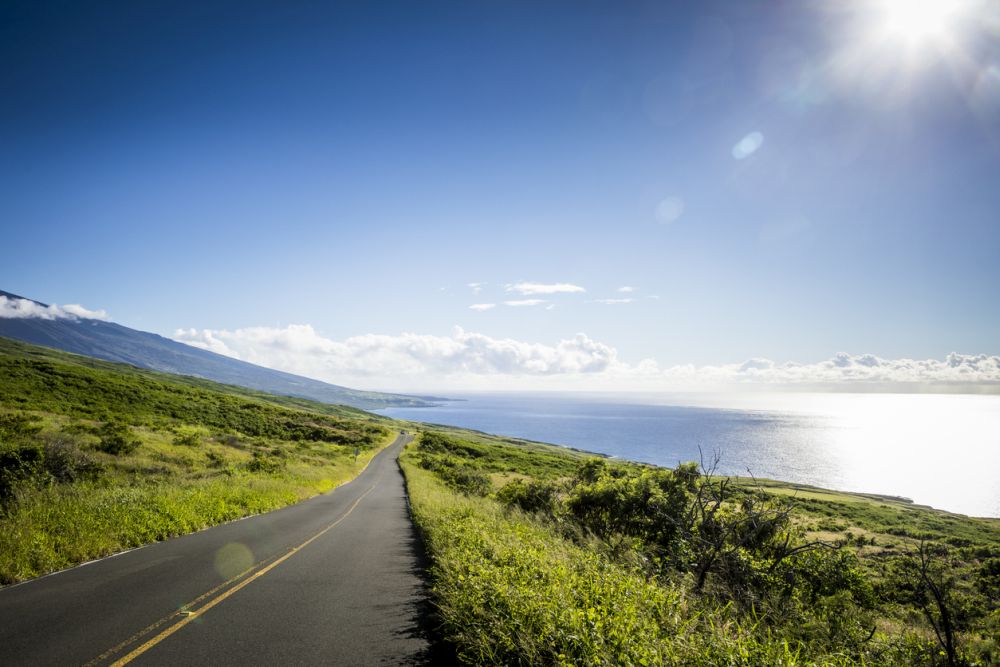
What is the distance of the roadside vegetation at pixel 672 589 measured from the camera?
4.32m

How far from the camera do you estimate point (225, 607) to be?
6598 mm

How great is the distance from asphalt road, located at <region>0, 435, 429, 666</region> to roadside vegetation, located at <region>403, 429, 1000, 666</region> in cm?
95

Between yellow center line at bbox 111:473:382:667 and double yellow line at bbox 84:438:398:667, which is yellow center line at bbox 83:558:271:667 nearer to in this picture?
double yellow line at bbox 84:438:398:667

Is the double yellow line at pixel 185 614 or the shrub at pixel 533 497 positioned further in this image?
the shrub at pixel 533 497

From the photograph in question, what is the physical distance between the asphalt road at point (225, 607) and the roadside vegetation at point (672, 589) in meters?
0.95

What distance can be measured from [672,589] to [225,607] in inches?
259

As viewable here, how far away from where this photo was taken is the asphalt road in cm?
520

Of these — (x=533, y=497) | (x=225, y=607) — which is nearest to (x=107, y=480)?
(x=225, y=607)

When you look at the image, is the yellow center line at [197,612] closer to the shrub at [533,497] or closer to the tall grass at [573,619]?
the tall grass at [573,619]

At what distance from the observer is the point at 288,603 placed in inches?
275

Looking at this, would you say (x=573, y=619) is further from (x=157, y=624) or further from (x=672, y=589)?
(x=157, y=624)

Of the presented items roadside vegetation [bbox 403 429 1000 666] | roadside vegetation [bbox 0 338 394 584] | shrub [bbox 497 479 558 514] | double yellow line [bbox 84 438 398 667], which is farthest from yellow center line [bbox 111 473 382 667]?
shrub [bbox 497 479 558 514]

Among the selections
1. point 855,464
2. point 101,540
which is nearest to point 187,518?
point 101,540

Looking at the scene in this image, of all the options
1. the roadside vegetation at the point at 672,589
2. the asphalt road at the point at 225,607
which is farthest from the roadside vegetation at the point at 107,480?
the roadside vegetation at the point at 672,589
